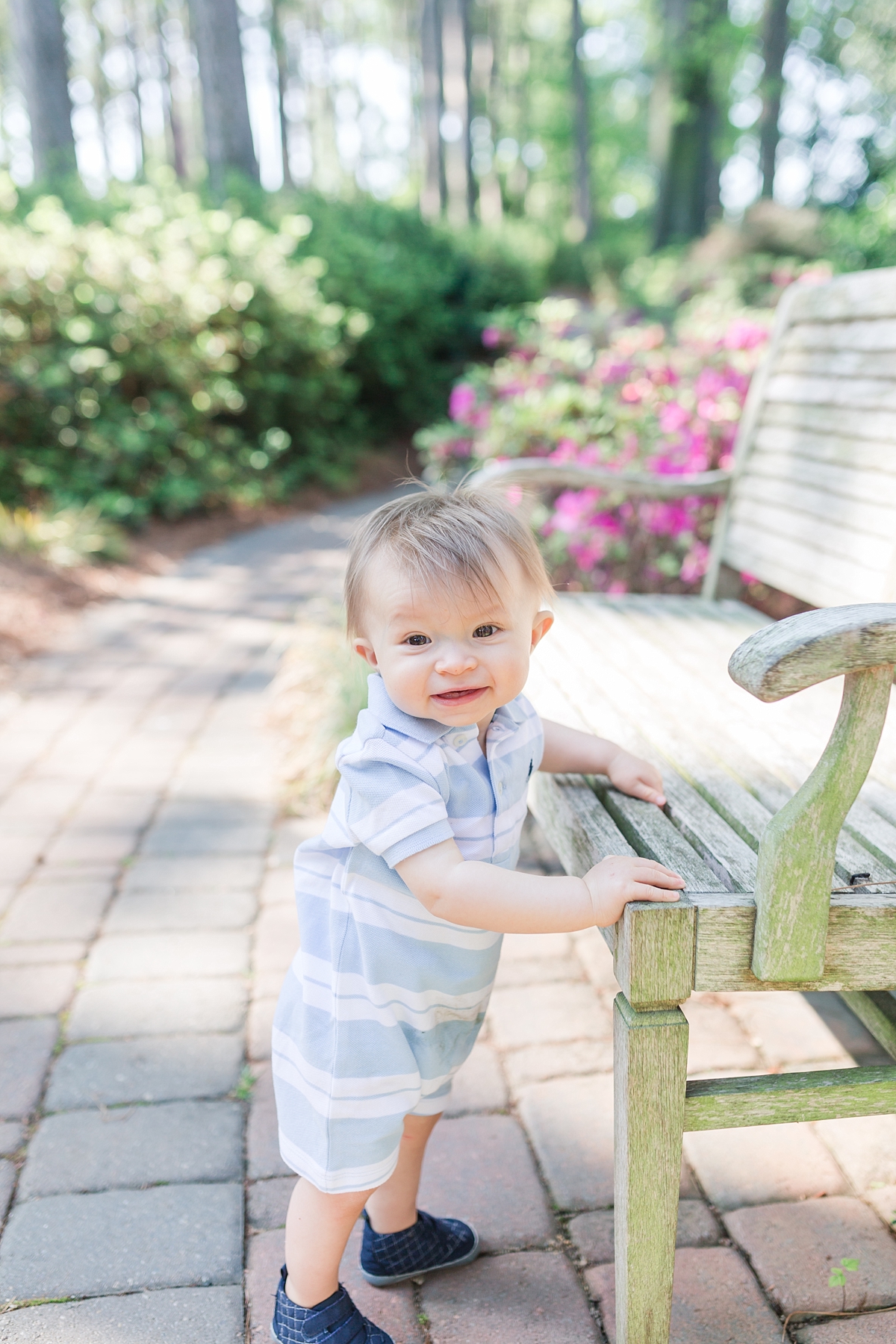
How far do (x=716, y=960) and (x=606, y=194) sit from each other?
127 feet

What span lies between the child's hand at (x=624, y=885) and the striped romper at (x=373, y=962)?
0.51 feet

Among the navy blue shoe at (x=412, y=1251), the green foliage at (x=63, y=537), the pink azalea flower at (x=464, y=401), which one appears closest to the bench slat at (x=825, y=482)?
the navy blue shoe at (x=412, y=1251)

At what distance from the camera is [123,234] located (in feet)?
23.3

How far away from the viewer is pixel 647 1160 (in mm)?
1173

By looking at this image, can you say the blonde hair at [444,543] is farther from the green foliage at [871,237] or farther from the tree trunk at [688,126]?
the tree trunk at [688,126]

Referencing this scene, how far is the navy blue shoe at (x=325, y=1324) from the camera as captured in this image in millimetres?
1289

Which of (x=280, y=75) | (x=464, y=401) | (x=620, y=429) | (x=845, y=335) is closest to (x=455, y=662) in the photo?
(x=845, y=335)

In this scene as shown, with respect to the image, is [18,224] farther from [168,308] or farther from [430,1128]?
[430,1128]

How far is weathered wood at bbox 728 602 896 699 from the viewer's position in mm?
969

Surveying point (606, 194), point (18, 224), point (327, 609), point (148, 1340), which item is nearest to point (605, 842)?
point (148, 1340)

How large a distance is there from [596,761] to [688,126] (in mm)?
17742

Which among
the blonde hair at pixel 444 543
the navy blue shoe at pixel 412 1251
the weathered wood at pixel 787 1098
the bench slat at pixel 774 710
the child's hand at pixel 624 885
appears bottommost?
the navy blue shoe at pixel 412 1251

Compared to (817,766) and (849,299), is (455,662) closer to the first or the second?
(817,766)

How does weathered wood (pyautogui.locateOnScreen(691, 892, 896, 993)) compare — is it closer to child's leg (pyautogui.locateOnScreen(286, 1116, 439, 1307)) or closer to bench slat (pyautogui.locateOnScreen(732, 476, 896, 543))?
child's leg (pyautogui.locateOnScreen(286, 1116, 439, 1307))
